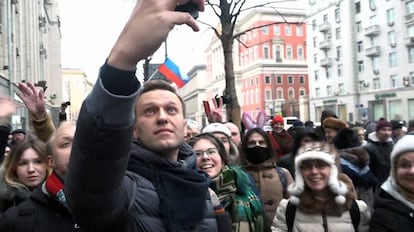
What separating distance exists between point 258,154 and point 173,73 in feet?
10.1

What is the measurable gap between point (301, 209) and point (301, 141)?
231 cm

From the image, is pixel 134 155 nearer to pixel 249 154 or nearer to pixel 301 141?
pixel 249 154

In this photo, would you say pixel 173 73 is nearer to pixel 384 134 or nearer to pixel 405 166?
pixel 384 134

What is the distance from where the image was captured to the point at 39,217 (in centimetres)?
248

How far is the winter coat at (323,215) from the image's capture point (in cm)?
333

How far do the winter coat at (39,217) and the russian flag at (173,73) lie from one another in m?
4.55

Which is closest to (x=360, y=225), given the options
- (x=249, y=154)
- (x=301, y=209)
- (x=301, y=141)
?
(x=301, y=209)

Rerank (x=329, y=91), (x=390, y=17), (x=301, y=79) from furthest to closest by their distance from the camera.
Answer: (x=301, y=79), (x=329, y=91), (x=390, y=17)

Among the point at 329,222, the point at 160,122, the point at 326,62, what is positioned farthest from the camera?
the point at 326,62

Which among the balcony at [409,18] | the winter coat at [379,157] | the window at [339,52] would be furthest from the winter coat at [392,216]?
the window at [339,52]

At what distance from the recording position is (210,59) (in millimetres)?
109562

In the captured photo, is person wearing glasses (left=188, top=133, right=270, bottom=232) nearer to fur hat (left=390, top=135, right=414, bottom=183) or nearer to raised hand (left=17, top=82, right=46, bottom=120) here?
fur hat (left=390, top=135, right=414, bottom=183)

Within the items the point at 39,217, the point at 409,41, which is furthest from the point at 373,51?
the point at 39,217

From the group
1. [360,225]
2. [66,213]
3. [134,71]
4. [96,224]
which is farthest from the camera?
[360,225]
